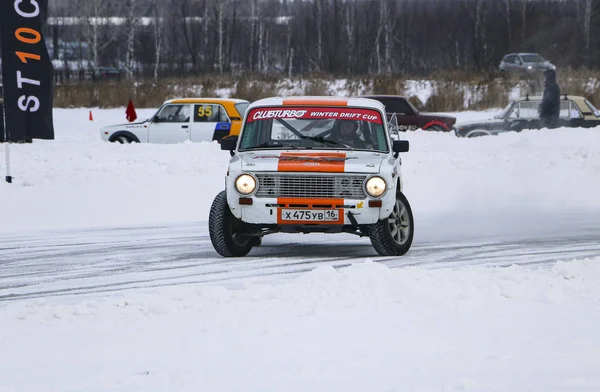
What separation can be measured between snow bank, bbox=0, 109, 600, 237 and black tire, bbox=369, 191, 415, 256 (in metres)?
2.96

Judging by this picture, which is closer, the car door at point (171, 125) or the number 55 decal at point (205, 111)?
the number 55 decal at point (205, 111)

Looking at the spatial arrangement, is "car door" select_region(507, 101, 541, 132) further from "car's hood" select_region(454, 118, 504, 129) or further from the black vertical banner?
the black vertical banner

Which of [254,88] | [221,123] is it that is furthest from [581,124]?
[254,88]

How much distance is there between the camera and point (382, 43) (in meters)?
72.2

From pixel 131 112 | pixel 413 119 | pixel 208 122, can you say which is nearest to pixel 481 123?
pixel 413 119

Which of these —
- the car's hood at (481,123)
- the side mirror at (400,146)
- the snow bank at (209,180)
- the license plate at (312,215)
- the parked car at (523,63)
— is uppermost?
the parked car at (523,63)

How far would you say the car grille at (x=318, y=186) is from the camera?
933 centimetres

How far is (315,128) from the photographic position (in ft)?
33.3

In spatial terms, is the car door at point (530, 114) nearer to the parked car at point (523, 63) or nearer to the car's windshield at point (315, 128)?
the car's windshield at point (315, 128)

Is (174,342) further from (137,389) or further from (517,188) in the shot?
(517,188)

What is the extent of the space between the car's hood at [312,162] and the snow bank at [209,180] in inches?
139

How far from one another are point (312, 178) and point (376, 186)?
604 mm

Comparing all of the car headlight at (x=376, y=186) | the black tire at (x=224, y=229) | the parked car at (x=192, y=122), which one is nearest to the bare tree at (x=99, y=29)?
the parked car at (x=192, y=122)

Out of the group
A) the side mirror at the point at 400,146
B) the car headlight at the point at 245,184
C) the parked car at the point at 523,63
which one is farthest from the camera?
the parked car at the point at 523,63
